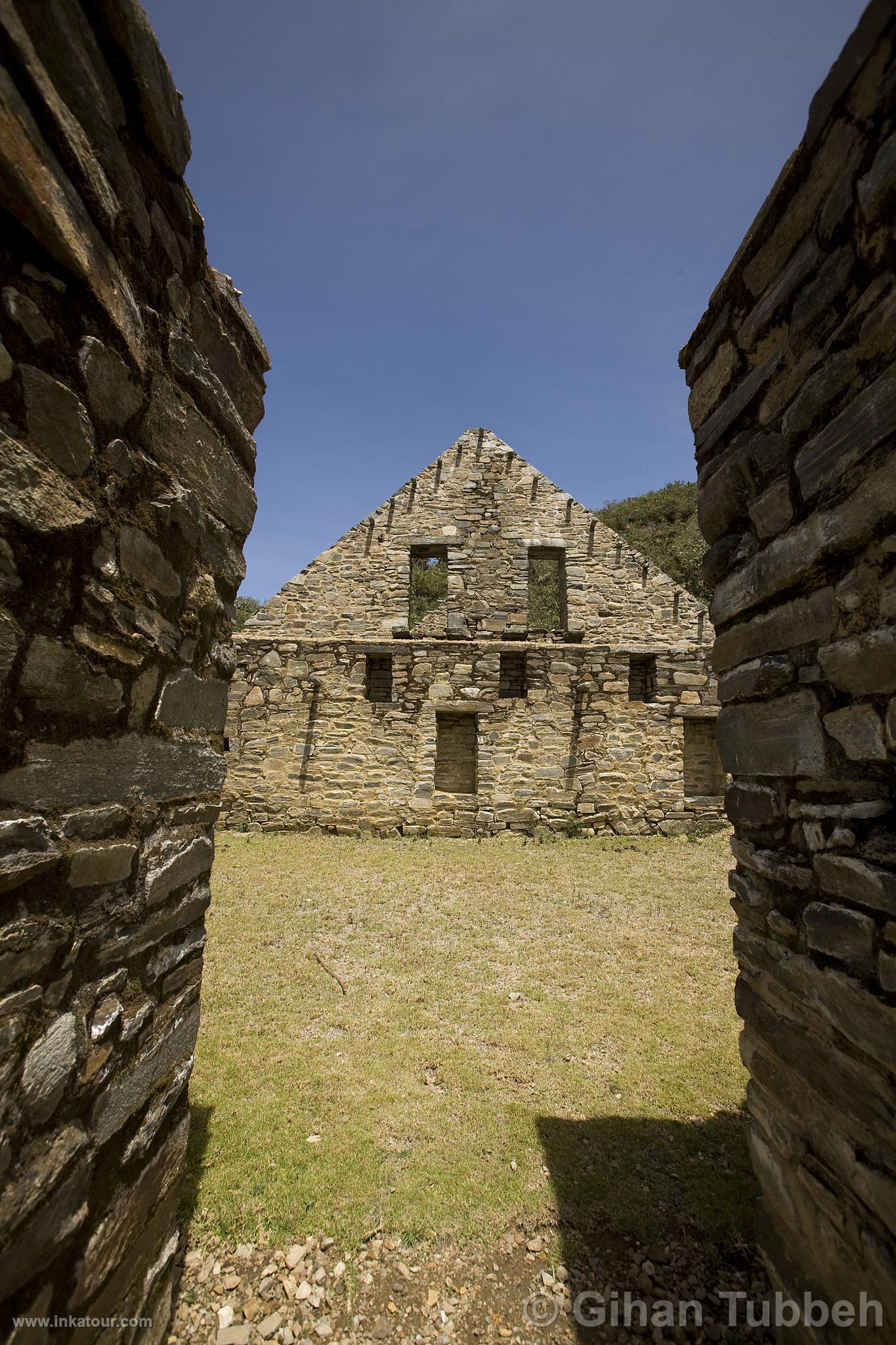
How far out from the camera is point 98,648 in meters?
1.57

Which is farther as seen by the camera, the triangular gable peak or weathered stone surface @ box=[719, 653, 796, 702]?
the triangular gable peak

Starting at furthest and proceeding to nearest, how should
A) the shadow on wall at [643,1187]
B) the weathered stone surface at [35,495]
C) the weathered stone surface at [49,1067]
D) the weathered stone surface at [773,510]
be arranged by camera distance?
the shadow on wall at [643,1187]
the weathered stone surface at [773,510]
the weathered stone surface at [49,1067]
the weathered stone surface at [35,495]

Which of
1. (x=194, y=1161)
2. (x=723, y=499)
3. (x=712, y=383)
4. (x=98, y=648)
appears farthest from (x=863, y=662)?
(x=194, y=1161)

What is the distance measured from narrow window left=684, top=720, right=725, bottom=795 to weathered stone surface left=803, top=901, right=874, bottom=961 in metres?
9.30

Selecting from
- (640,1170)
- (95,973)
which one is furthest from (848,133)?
(640,1170)

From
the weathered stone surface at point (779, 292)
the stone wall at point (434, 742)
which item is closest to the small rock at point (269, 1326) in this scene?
the weathered stone surface at point (779, 292)

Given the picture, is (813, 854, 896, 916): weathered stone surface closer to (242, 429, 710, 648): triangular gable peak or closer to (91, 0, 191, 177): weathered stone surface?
(91, 0, 191, 177): weathered stone surface

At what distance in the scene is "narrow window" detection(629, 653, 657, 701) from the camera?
10695 millimetres

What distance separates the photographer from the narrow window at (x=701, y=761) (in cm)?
1062

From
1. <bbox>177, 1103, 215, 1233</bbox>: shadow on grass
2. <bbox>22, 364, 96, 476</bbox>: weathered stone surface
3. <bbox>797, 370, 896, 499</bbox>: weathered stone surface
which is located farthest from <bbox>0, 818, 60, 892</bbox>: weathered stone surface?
<bbox>797, 370, 896, 499</bbox>: weathered stone surface

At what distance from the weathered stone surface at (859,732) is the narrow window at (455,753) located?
8.75 m

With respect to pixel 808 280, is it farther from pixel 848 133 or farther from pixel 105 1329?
pixel 105 1329

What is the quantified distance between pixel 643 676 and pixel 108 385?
1059cm

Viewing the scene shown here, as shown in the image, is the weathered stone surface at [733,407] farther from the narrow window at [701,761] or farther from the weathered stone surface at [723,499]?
the narrow window at [701,761]
